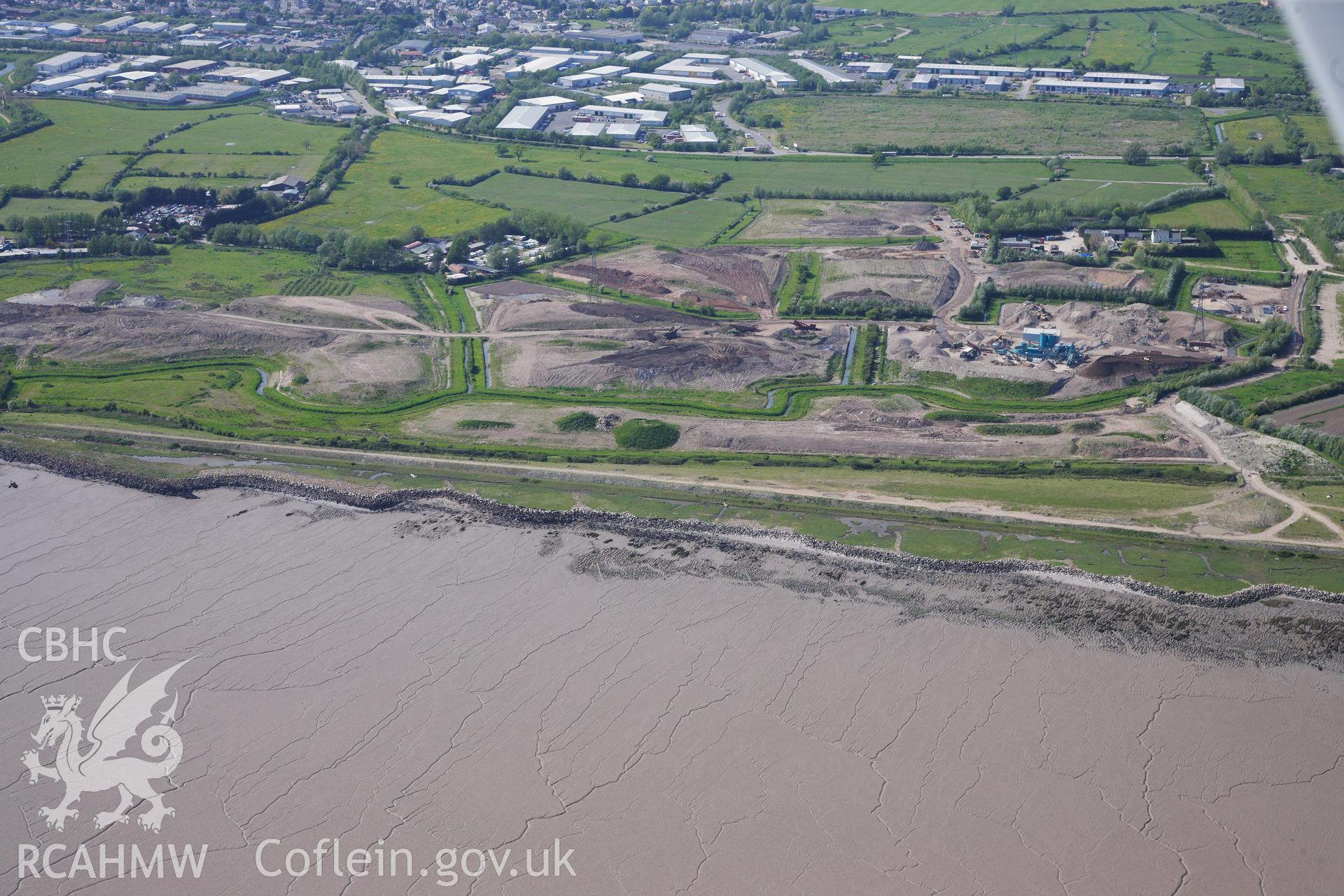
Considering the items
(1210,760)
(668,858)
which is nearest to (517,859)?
(668,858)

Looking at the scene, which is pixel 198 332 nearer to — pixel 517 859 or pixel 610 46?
pixel 517 859

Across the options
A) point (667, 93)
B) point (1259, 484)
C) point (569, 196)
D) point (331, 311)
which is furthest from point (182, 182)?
point (1259, 484)

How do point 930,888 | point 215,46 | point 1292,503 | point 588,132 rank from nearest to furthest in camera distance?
point 930,888
point 1292,503
point 588,132
point 215,46

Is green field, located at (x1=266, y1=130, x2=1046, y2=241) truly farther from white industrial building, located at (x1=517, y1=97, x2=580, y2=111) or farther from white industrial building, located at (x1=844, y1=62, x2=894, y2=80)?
white industrial building, located at (x1=844, y1=62, x2=894, y2=80)

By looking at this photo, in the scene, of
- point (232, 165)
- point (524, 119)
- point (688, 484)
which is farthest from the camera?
point (524, 119)

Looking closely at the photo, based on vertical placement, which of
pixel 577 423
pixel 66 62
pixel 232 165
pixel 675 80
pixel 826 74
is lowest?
pixel 232 165

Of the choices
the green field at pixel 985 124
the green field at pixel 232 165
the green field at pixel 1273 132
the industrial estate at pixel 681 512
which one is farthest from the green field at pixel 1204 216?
the green field at pixel 232 165

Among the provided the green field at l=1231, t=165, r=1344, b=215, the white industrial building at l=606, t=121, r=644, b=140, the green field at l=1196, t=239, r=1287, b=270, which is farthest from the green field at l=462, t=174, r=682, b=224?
the green field at l=1231, t=165, r=1344, b=215

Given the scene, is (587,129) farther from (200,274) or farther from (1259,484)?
(1259,484)
